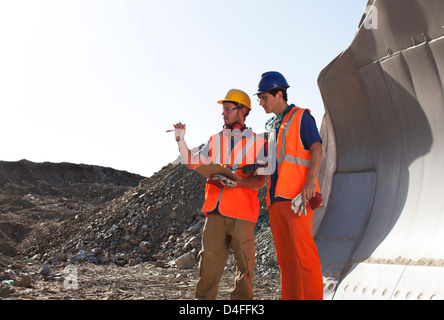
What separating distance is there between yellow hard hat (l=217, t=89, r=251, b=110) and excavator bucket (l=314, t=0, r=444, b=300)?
1684 millimetres

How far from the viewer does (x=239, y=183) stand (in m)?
3.51

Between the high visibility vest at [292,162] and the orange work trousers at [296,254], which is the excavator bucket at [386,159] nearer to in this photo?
the orange work trousers at [296,254]

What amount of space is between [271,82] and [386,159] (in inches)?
87.9

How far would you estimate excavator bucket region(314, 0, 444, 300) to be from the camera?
404 cm

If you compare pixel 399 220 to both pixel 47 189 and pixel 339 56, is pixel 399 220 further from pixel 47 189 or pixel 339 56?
pixel 47 189

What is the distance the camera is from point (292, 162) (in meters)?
3.21

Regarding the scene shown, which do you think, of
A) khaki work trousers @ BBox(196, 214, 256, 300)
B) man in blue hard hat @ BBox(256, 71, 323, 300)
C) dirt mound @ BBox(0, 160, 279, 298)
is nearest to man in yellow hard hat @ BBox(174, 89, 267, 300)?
khaki work trousers @ BBox(196, 214, 256, 300)

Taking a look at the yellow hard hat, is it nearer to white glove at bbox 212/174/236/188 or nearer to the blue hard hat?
the blue hard hat

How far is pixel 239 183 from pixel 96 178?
94.5ft

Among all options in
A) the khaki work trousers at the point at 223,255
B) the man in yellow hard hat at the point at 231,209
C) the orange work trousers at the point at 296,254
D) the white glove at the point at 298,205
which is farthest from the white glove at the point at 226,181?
the white glove at the point at 298,205

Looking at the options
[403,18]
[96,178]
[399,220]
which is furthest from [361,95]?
[96,178]

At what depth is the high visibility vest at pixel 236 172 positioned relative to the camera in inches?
138

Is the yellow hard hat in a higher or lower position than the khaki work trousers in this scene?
higher

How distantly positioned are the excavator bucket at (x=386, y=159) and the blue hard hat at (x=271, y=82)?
1.56 meters
